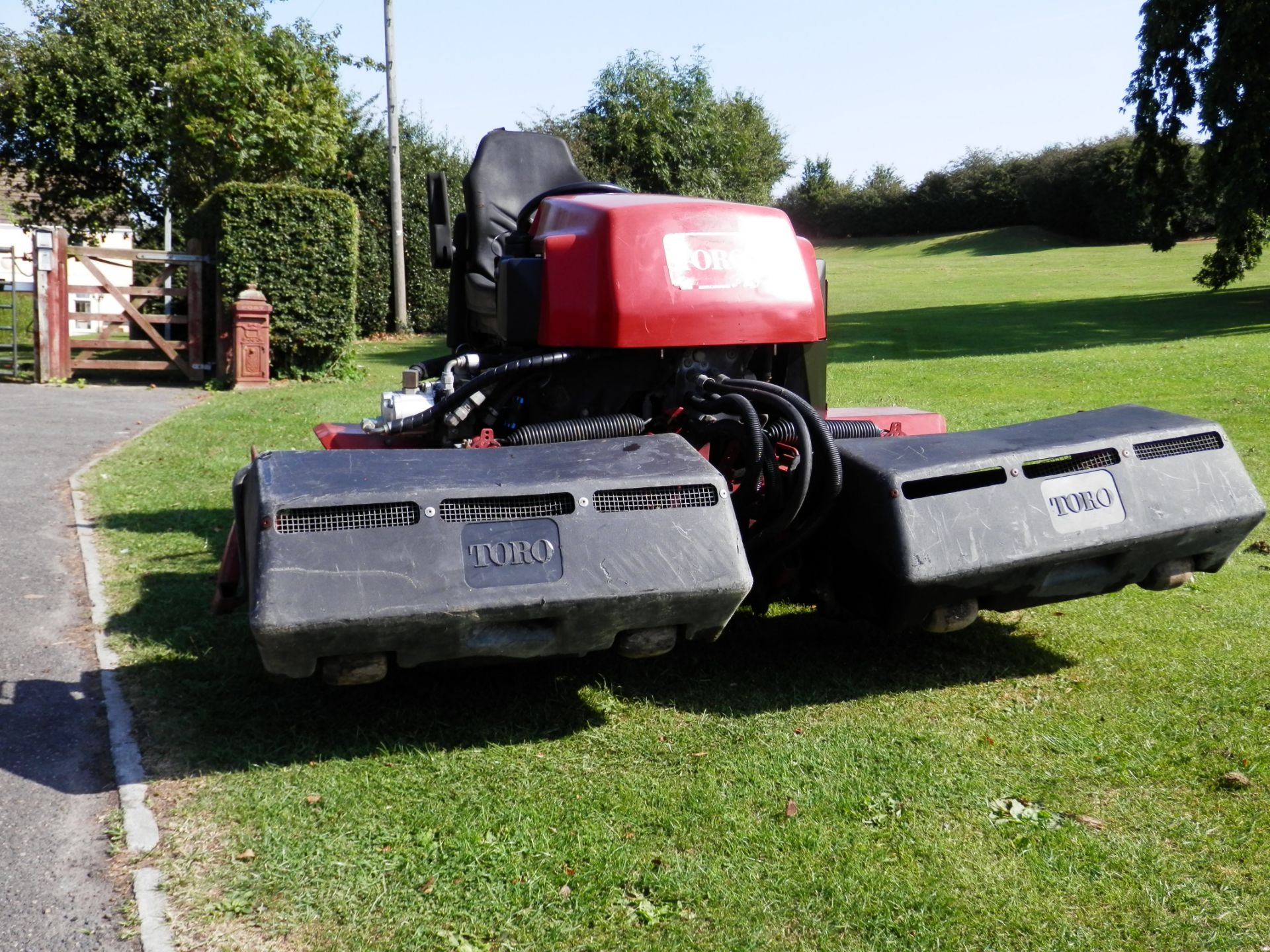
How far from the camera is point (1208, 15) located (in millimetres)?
21969

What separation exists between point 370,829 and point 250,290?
510 inches

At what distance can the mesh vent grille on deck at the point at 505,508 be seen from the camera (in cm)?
358

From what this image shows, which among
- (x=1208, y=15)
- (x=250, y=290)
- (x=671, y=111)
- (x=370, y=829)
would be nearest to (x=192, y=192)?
(x=250, y=290)

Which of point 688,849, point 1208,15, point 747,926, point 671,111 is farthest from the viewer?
point 671,111

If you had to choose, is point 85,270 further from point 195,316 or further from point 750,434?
point 750,434

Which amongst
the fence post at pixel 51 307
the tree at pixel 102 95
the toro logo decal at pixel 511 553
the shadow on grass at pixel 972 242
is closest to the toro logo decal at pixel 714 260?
the toro logo decal at pixel 511 553

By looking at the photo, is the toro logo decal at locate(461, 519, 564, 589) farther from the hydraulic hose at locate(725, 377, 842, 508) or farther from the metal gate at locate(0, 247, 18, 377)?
the metal gate at locate(0, 247, 18, 377)

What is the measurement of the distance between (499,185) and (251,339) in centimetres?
956

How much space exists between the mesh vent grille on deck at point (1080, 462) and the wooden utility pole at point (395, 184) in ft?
64.3

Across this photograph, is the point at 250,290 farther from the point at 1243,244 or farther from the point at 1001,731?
the point at 1243,244

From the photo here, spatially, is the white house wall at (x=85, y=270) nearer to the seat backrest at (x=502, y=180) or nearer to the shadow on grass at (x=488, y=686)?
the seat backrest at (x=502, y=180)

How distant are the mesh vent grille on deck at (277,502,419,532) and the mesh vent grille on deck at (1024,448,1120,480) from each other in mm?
2030

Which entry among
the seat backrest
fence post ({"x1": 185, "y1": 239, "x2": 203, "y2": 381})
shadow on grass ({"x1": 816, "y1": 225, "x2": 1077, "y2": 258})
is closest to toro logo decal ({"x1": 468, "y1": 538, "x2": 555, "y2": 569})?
the seat backrest

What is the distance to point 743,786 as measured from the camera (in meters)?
3.65
